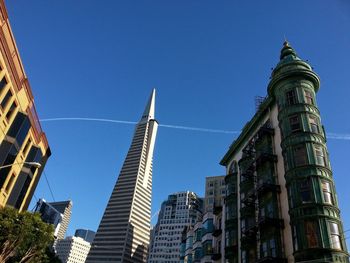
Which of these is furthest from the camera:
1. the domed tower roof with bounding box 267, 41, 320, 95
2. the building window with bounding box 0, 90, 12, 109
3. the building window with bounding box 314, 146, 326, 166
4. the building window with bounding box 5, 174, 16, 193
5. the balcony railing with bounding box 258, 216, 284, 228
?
the building window with bounding box 5, 174, 16, 193

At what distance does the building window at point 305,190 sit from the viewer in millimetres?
31652

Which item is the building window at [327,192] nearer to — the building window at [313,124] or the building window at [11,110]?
the building window at [313,124]

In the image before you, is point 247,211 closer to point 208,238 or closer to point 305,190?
point 305,190

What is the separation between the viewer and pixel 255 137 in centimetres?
4481

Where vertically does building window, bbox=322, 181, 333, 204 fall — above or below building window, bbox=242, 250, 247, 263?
above

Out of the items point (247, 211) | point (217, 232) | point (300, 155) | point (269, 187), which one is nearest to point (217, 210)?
point (217, 232)

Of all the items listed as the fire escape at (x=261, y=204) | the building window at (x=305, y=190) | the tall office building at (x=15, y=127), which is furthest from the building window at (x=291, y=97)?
the tall office building at (x=15, y=127)

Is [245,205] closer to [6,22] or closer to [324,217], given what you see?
[324,217]

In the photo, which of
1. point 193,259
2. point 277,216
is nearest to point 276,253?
point 277,216

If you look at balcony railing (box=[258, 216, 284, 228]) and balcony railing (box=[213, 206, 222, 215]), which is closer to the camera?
balcony railing (box=[258, 216, 284, 228])

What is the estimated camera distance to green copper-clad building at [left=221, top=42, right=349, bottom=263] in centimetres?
3003

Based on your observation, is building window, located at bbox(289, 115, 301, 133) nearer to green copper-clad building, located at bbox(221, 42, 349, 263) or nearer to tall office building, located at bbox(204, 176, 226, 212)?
green copper-clad building, located at bbox(221, 42, 349, 263)

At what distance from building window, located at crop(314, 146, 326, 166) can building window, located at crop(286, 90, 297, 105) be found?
6218 mm

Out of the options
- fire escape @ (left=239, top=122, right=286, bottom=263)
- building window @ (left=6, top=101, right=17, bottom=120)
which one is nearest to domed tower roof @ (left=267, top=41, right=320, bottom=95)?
fire escape @ (left=239, top=122, right=286, bottom=263)
